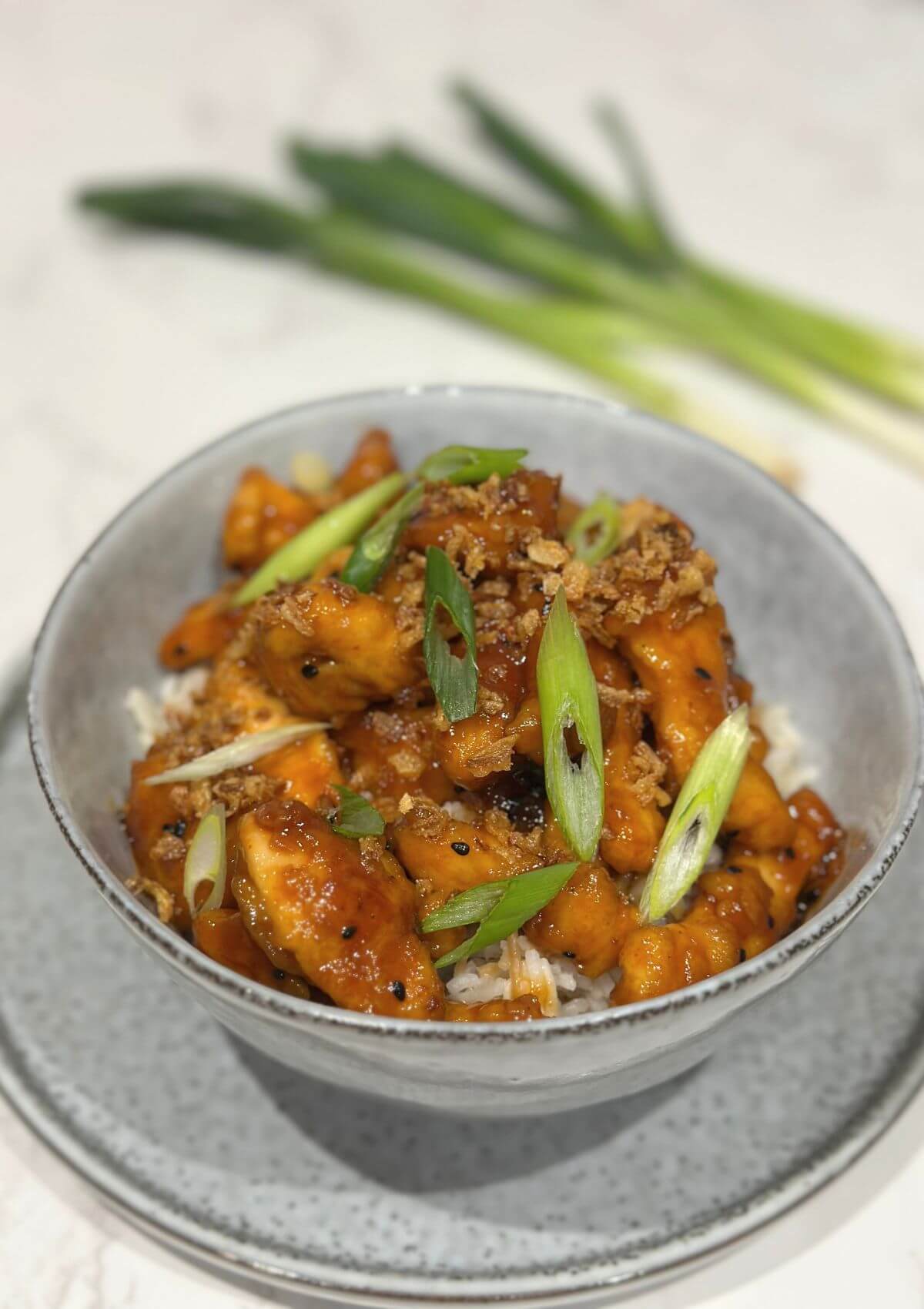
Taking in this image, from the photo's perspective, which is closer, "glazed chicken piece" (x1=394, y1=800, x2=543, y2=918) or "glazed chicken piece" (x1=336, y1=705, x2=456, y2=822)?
"glazed chicken piece" (x1=394, y1=800, x2=543, y2=918)

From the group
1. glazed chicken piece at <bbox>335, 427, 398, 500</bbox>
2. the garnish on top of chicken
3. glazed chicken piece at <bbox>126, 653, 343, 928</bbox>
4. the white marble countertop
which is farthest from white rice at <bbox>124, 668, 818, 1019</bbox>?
glazed chicken piece at <bbox>335, 427, 398, 500</bbox>

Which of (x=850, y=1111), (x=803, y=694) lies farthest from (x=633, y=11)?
(x=850, y=1111)

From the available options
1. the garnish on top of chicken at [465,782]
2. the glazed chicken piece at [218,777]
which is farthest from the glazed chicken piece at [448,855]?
the glazed chicken piece at [218,777]

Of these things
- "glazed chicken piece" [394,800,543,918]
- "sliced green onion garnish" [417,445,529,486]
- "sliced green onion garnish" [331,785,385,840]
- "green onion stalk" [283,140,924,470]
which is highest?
"green onion stalk" [283,140,924,470]

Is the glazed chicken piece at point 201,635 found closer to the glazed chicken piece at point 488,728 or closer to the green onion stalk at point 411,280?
the glazed chicken piece at point 488,728

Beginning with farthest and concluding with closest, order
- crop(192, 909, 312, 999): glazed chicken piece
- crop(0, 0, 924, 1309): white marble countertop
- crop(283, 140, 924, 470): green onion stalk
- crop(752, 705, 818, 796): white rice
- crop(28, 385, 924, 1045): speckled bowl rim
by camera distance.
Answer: crop(283, 140, 924, 470): green onion stalk → crop(752, 705, 818, 796): white rice → crop(0, 0, 924, 1309): white marble countertop → crop(192, 909, 312, 999): glazed chicken piece → crop(28, 385, 924, 1045): speckled bowl rim

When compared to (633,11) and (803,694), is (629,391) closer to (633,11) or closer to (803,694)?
(803,694)

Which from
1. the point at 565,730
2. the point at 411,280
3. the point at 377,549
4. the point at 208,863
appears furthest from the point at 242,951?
the point at 411,280

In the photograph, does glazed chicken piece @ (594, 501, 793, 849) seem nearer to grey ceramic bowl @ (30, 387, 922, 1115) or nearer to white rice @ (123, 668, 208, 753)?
grey ceramic bowl @ (30, 387, 922, 1115)
